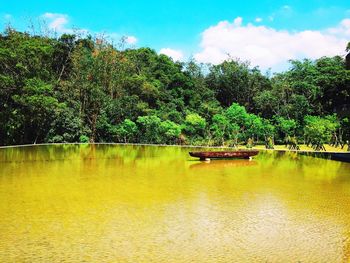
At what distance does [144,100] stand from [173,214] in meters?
25.9

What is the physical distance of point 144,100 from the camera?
34.2 meters

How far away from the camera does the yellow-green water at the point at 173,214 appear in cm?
643

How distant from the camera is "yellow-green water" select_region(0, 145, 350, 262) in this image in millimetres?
6426

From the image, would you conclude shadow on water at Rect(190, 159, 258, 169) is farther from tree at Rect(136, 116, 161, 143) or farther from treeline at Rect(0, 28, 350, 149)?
tree at Rect(136, 116, 161, 143)

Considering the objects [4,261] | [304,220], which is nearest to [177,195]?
[304,220]

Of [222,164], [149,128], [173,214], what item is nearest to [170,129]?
[149,128]

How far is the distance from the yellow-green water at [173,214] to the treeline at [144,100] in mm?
12014

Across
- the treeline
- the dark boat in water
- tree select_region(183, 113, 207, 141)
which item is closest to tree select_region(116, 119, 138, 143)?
the treeline

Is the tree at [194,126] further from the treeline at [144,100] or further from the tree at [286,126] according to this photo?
the tree at [286,126]

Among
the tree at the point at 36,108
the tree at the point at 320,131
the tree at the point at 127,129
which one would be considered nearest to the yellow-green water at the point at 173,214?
the tree at the point at 320,131

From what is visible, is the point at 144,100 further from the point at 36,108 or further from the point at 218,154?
the point at 218,154

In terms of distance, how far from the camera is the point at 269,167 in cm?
1731

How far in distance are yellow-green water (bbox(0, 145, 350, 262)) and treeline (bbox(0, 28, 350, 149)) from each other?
12014 millimetres

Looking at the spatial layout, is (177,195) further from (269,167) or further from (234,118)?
(234,118)
